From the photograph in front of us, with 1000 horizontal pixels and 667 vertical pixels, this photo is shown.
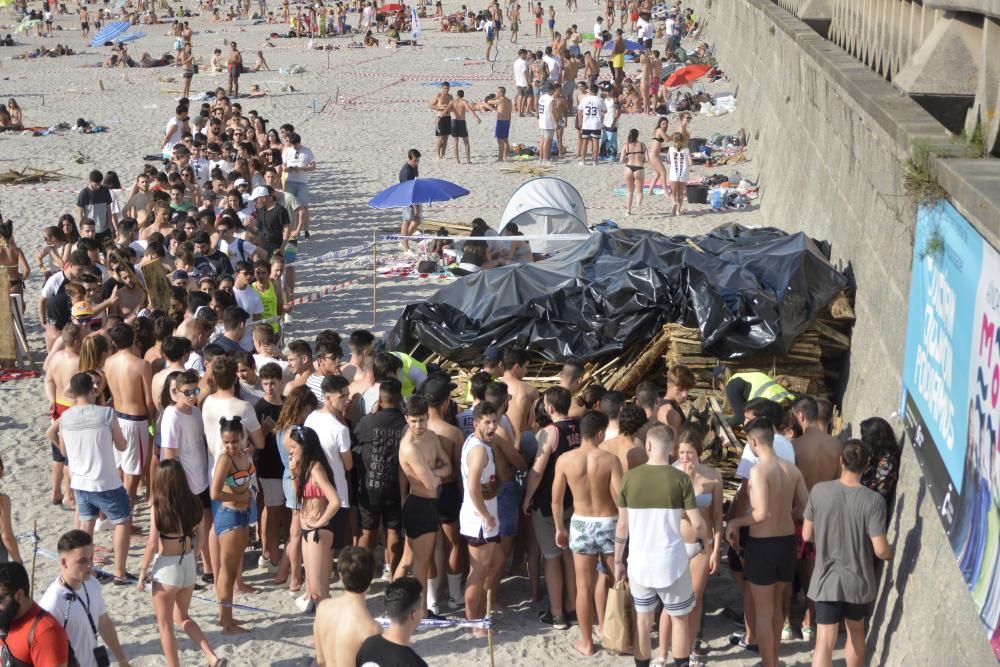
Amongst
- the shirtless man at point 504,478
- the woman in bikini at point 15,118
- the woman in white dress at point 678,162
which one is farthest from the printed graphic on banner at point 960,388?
the woman in bikini at point 15,118

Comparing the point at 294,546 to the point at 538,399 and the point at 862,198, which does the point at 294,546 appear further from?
the point at 862,198

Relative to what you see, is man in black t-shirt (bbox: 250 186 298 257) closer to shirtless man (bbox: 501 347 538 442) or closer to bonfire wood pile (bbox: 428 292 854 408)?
bonfire wood pile (bbox: 428 292 854 408)

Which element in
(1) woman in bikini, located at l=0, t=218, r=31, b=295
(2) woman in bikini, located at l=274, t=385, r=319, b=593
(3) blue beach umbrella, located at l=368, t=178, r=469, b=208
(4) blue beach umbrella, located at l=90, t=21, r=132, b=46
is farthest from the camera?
(4) blue beach umbrella, located at l=90, t=21, r=132, b=46

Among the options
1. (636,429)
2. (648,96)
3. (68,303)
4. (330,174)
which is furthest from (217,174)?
(648,96)

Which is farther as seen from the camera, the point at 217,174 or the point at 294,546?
the point at 217,174

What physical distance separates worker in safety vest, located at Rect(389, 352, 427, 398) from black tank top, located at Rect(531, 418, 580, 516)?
1.67 m

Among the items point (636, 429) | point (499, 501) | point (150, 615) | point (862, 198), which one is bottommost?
point (150, 615)

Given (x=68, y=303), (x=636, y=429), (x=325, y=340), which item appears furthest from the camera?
(x=68, y=303)

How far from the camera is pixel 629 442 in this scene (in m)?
7.59

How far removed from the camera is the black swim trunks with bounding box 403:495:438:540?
7.86 m

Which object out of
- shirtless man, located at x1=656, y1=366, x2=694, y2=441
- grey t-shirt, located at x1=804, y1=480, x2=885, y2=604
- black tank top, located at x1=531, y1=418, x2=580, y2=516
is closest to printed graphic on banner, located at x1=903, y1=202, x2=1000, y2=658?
grey t-shirt, located at x1=804, y1=480, x2=885, y2=604

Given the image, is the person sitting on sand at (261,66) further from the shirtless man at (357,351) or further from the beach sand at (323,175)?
the shirtless man at (357,351)

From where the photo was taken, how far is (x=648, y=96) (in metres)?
29.0

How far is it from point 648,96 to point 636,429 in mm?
22419
